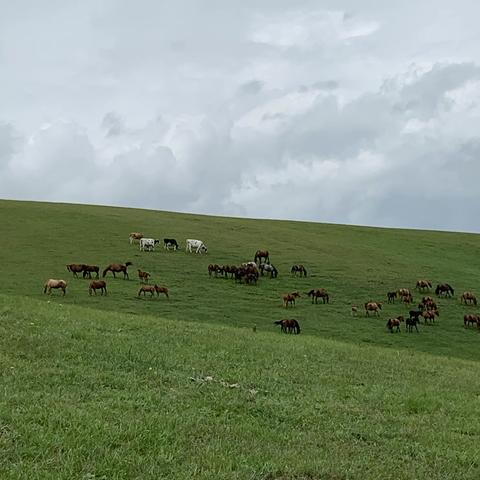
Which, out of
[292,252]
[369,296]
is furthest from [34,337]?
[292,252]

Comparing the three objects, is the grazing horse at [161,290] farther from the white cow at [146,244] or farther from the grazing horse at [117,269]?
the white cow at [146,244]

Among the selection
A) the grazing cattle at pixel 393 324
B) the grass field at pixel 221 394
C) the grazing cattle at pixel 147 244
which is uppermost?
the grazing cattle at pixel 147 244

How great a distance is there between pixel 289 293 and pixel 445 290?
12920 millimetres

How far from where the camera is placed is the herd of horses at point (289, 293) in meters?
35.6

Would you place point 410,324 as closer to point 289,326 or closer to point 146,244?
point 289,326

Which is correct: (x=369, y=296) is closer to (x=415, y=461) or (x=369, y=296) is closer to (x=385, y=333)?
(x=385, y=333)

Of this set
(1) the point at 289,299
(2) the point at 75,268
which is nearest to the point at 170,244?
(2) the point at 75,268

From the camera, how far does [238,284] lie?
4312cm

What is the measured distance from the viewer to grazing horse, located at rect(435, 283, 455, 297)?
4562 cm

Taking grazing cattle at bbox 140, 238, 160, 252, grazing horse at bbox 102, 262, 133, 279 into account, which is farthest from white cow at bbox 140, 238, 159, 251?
grazing horse at bbox 102, 262, 133, 279

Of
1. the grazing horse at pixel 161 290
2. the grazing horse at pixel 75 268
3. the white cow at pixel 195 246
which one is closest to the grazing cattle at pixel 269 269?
the white cow at pixel 195 246

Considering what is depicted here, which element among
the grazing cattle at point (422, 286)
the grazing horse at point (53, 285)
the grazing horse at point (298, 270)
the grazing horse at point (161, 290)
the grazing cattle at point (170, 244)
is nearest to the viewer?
the grazing horse at point (53, 285)

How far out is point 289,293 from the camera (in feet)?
135

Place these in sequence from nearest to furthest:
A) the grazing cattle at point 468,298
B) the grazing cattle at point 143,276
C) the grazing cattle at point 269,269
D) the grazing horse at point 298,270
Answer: the grazing cattle at point 143,276, the grazing cattle at point 468,298, the grazing cattle at point 269,269, the grazing horse at point 298,270
